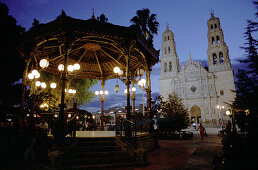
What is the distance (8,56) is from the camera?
1221 cm

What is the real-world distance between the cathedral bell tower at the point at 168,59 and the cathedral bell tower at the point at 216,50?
9816 millimetres

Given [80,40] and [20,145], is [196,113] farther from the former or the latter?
[20,145]

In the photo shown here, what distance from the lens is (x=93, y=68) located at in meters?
13.2

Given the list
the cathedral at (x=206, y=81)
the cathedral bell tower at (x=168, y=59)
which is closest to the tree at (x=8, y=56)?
the cathedral at (x=206, y=81)

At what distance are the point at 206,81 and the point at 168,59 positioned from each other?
13.4 metres

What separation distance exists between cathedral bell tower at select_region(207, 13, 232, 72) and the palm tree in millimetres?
39341

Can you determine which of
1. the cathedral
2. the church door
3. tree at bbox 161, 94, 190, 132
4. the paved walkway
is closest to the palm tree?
the paved walkway

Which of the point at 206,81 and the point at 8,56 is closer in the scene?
the point at 8,56

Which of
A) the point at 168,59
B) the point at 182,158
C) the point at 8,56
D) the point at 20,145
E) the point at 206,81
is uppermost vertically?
the point at 168,59

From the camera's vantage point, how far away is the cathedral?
131ft

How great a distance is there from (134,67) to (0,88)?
11801 mm

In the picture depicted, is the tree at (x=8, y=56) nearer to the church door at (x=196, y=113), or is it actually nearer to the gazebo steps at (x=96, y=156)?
the gazebo steps at (x=96, y=156)

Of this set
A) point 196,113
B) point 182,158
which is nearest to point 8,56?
point 182,158

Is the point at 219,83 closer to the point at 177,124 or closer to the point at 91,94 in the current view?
the point at 177,124
